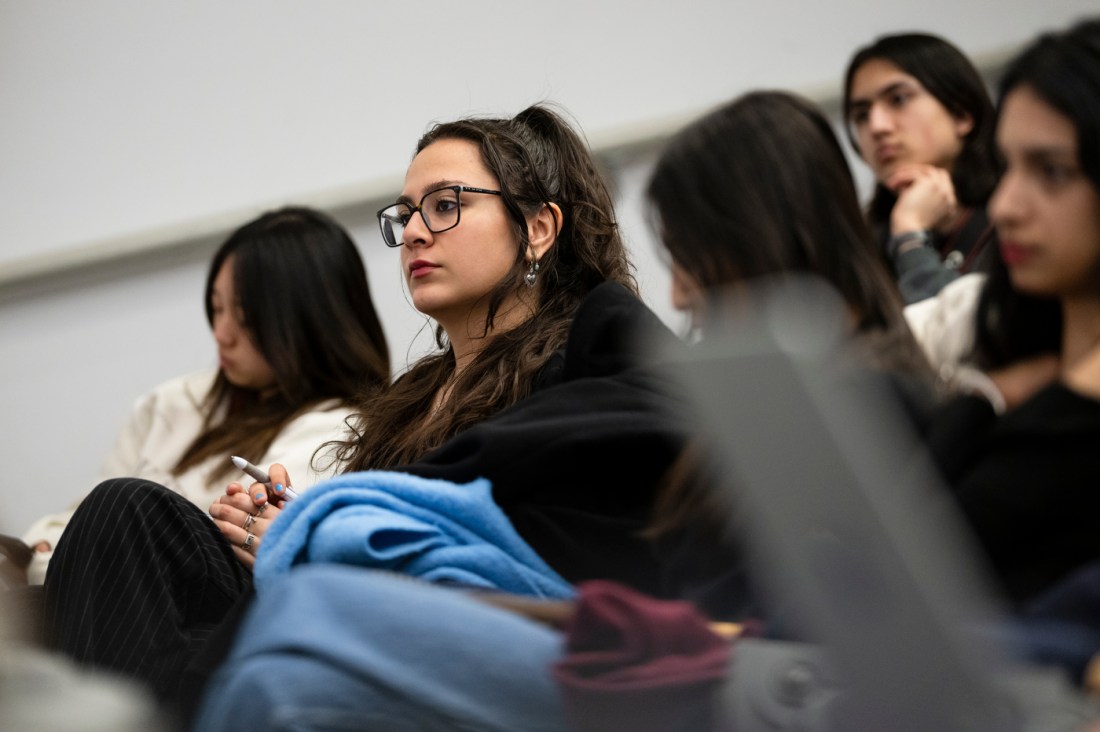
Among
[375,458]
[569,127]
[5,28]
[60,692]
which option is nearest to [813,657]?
[60,692]

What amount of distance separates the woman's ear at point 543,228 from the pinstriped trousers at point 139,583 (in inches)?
21.7

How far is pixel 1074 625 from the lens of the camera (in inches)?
35.3

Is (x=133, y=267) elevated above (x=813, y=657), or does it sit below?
below

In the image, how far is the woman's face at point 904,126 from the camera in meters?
2.04

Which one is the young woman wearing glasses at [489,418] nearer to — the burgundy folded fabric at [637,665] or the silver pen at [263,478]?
the silver pen at [263,478]

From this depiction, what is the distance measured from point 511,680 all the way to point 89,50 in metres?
2.40

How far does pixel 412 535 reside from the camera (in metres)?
1.32

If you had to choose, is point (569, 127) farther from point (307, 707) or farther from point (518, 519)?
point (307, 707)

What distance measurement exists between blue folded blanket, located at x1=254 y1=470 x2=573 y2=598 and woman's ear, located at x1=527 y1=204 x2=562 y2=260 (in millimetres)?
563

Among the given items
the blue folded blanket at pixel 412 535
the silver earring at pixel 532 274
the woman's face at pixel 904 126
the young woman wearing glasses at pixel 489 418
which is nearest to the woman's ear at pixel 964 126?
the woman's face at pixel 904 126

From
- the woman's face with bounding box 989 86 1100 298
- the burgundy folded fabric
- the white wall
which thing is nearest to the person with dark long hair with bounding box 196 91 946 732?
the burgundy folded fabric

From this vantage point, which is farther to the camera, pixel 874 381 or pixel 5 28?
pixel 5 28

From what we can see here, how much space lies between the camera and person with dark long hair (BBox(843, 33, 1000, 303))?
6.21ft

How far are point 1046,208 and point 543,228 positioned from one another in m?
0.93
